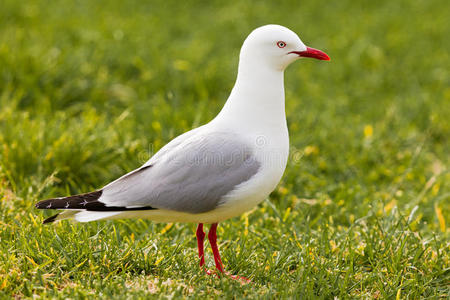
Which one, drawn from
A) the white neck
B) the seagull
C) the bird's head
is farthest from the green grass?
the bird's head

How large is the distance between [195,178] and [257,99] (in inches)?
22.2

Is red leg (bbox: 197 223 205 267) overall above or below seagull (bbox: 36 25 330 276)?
below

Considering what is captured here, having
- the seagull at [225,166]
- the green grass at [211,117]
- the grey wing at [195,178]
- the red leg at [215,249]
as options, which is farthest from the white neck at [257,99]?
the green grass at [211,117]

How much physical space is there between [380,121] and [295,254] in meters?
3.27

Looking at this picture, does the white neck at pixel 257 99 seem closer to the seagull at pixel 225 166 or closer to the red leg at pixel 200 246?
the seagull at pixel 225 166

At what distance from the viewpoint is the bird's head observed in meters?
3.21

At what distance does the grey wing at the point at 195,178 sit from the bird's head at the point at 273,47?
1.54 ft

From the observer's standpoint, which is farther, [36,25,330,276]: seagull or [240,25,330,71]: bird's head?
[240,25,330,71]: bird's head

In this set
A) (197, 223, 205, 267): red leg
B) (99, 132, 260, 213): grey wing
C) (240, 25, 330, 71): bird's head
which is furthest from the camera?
(197, 223, 205, 267): red leg

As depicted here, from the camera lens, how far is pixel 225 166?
3.10 metres

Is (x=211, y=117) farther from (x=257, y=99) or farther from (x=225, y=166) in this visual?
(x=225, y=166)

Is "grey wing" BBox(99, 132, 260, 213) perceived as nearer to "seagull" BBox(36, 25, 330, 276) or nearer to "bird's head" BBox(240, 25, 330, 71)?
"seagull" BBox(36, 25, 330, 276)

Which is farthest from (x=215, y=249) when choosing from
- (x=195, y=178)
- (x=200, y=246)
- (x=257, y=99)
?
(x=257, y=99)

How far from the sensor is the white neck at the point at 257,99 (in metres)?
3.21
